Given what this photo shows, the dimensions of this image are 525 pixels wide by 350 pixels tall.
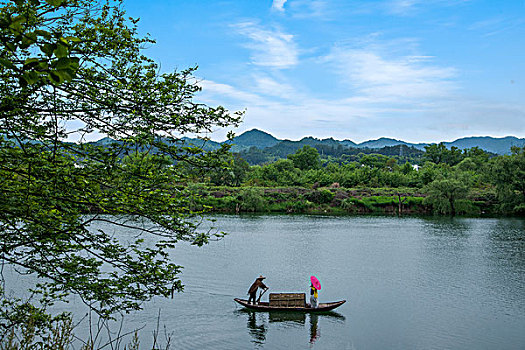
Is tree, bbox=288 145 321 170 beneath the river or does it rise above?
above

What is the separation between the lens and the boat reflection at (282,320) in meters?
14.5

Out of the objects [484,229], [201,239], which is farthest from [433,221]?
[201,239]

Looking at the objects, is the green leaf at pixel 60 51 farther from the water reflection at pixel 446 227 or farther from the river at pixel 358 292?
the water reflection at pixel 446 227

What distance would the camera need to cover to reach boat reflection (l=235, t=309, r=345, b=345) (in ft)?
47.6

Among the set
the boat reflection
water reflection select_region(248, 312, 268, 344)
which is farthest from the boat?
water reflection select_region(248, 312, 268, 344)

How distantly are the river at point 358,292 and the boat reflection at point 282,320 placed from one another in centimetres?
4

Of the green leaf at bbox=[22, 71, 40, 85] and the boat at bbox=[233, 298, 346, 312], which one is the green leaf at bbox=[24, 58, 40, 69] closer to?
the green leaf at bbox=[22, 71, 40, 85]

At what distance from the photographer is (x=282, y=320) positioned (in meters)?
15.6

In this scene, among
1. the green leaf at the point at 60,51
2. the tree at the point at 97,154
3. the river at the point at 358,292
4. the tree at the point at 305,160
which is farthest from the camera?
the tree at the point at 305,160

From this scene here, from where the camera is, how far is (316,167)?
100125mm

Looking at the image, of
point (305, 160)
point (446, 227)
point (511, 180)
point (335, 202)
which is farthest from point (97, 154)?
point (305, 160)

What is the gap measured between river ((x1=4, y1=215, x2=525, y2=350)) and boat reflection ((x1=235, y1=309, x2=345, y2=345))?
0.04m

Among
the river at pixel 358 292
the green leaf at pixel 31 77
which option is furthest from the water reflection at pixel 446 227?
the green leaf at pixel 31 77

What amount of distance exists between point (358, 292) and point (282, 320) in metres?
4.87
